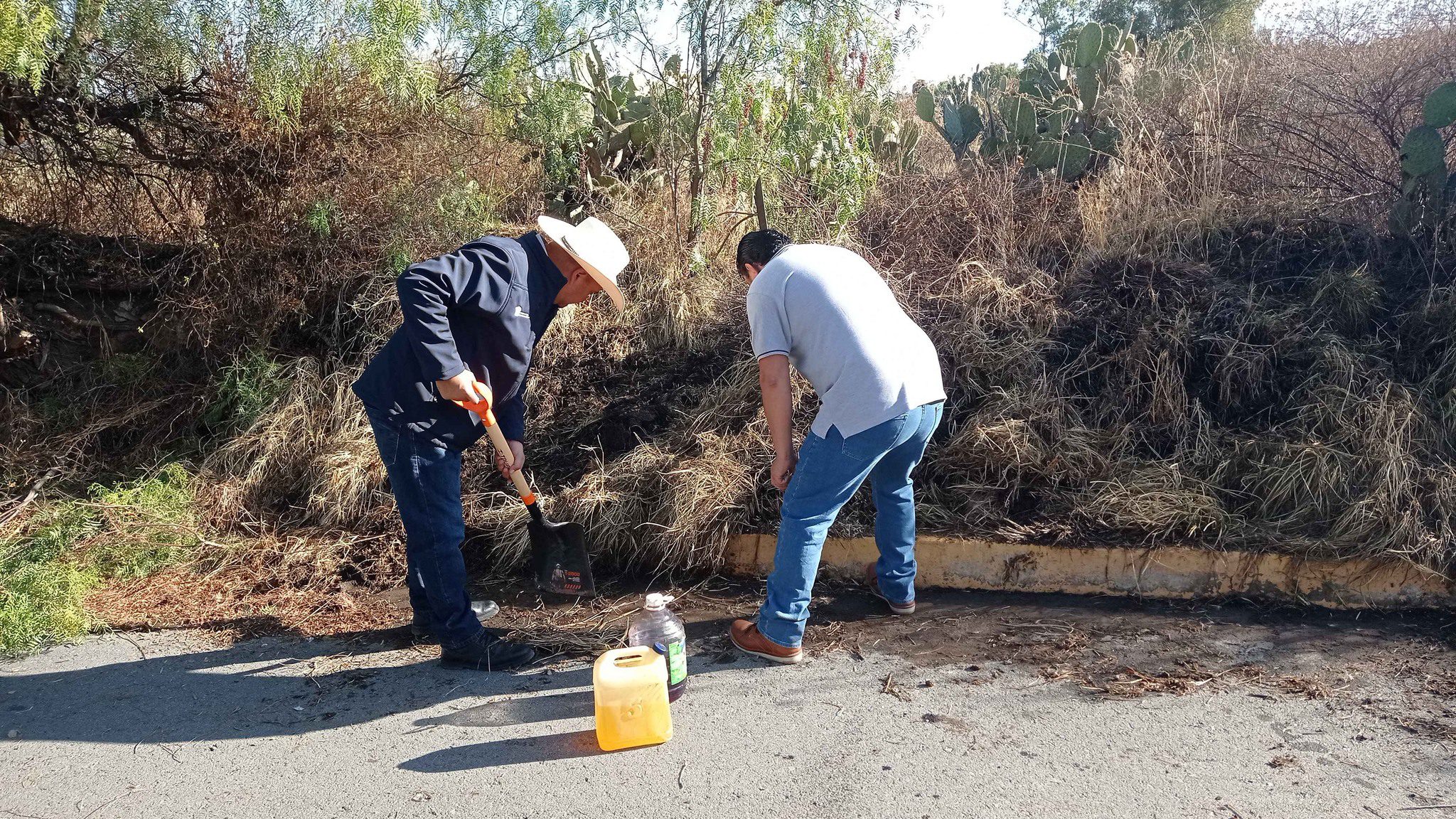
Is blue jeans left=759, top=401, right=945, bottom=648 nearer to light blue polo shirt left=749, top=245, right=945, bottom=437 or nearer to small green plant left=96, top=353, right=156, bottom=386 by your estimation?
light blue polo shirt left=749, top=245, right=945, bottom=437

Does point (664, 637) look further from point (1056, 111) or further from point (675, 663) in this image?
point (1056, 111)

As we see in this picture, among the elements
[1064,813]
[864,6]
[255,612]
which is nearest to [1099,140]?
[864,6]

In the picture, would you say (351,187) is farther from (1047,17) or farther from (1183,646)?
(1047,17)

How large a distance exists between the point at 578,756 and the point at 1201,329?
4270 millimetres

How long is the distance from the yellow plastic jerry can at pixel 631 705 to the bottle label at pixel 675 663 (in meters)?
0.20

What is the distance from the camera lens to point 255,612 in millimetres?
4445

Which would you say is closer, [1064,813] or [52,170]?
[1064,813]

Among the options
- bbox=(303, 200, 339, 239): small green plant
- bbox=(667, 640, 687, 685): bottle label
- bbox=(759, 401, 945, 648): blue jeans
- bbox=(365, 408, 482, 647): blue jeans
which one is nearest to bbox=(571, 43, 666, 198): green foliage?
bbox=(303, 200, 339, 239): small green plant

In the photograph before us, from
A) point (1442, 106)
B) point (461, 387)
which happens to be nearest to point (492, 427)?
point (461, 387)

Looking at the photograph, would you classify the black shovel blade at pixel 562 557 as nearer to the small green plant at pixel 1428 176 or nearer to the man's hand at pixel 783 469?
the man's hand at pixel 783 469

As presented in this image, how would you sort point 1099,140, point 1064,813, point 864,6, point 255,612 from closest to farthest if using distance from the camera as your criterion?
1. point 1064,813
2. point 255,612
3. point 864,6
4. point 1099,140

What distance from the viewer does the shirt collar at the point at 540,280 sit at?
377cm

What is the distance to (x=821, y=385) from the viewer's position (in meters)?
3.66

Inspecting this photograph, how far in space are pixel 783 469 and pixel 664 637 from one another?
80 cm
